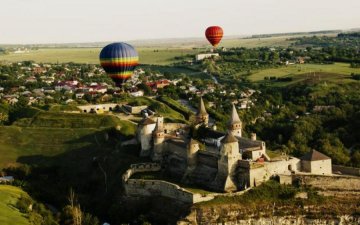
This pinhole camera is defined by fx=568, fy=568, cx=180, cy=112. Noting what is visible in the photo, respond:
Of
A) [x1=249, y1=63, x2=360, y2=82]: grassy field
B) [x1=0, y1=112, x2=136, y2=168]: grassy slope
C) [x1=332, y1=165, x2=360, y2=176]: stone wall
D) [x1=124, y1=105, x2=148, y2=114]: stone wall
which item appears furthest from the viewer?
[x1=249, y1=63, x2=360, y2=82]: grassy field

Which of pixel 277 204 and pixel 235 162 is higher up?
pixel 235 162

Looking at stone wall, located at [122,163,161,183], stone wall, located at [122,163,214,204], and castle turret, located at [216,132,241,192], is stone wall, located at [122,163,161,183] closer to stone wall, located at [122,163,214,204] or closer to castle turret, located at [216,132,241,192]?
stone wall, located at [122,163,214,204]

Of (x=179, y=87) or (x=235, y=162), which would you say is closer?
(x=235, y=162)

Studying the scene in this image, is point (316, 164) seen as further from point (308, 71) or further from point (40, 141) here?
point (308, 71)

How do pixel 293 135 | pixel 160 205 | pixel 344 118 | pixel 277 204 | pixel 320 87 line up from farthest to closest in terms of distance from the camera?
pixel 320 87, pixel 344 118, pixel 293 135, pixel 160 205, pixel 277 204

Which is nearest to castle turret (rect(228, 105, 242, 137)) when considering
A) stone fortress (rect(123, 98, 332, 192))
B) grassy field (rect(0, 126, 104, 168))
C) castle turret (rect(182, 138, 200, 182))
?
stone fortress (rect(123, 98, 332, 192))

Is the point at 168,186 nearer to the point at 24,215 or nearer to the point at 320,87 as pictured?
the point at 24,215

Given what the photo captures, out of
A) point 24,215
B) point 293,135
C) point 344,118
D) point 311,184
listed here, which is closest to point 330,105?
point 344,118

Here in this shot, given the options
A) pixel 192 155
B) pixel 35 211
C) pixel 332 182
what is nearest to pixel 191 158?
pixel 192 155
